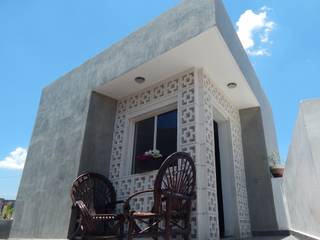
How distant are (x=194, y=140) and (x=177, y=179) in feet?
2.72

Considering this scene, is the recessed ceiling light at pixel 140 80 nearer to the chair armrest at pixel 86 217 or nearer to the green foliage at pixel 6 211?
the chair armrest at pixel 86 217

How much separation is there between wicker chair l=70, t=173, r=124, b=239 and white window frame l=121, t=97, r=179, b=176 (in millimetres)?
485

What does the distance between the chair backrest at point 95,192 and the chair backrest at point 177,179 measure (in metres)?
1.48

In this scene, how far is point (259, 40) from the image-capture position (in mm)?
4816

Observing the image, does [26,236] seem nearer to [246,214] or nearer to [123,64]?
[123,64]

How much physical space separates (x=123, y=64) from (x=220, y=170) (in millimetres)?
2709

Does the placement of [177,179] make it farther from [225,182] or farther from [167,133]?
[225,182]

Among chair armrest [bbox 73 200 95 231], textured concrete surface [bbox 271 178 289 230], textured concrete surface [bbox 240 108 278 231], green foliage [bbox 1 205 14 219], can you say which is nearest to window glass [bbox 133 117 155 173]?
chair armrest [bbox 73 200 95 231]

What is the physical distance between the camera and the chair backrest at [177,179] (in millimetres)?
2479

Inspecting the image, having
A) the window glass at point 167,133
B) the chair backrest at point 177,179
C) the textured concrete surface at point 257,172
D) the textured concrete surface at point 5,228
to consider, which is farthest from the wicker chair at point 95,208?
the textured concrete surface at point 257,172

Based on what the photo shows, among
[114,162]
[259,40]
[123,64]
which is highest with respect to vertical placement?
[259,40]

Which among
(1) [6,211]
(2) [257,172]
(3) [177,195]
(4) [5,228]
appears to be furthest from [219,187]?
(1) [6,211]

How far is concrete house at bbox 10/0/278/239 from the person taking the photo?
351 cm

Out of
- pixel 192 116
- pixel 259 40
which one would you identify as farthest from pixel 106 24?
pixel 259 40
